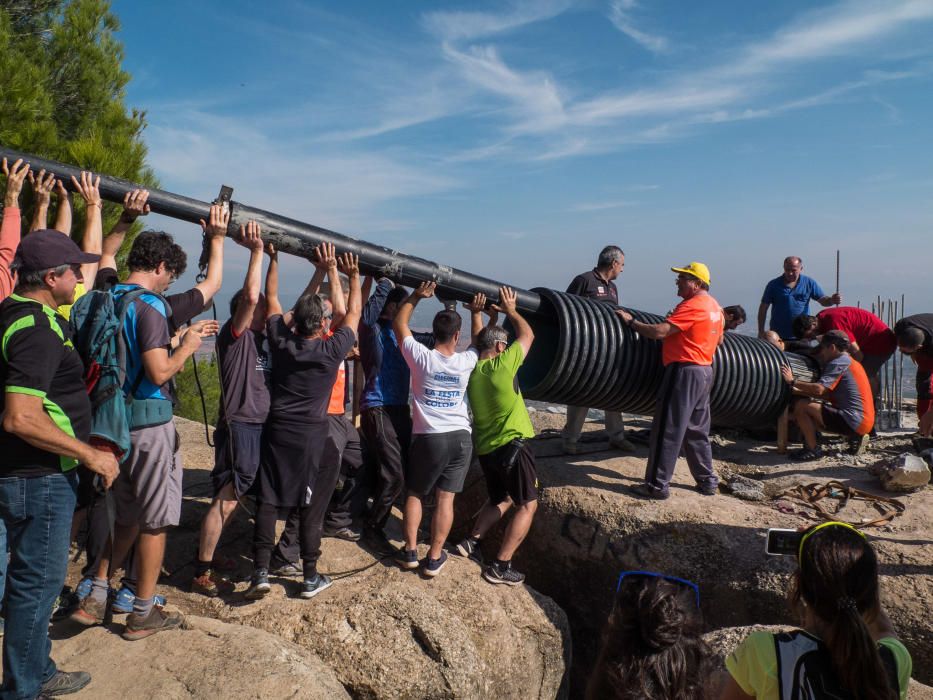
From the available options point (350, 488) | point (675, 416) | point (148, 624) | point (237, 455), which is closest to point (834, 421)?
point (675, 416)

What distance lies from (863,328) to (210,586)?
6.78 meters

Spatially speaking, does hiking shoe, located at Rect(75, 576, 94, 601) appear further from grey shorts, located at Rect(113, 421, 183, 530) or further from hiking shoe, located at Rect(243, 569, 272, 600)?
hiking shoe, located at Rect(243, 569, 272, 600)

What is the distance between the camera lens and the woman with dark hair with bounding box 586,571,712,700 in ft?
7.62

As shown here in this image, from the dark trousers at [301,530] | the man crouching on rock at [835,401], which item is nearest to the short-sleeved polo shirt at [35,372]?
the dark trousers at [301,530]

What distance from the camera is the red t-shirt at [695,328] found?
5512mm

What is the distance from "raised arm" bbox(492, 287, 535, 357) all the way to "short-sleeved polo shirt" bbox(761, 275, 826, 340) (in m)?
4.16

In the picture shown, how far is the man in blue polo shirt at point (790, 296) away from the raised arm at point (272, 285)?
5.77 m

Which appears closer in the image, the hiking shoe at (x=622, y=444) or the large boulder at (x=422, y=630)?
the large boulder at (x=422, y=630)

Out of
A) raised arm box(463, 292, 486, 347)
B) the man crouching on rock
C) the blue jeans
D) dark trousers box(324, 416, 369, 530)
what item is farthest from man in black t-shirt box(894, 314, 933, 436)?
the blue jeans

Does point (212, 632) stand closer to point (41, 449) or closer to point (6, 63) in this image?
point (41, 449)

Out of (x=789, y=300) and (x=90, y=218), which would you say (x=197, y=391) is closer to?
(x=90, y=218)

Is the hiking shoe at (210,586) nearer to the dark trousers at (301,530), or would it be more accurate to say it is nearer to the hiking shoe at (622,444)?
the dark trousers at (301,530)

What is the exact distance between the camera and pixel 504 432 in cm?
504

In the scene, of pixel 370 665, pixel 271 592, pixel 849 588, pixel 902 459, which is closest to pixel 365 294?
pixel 271 592
